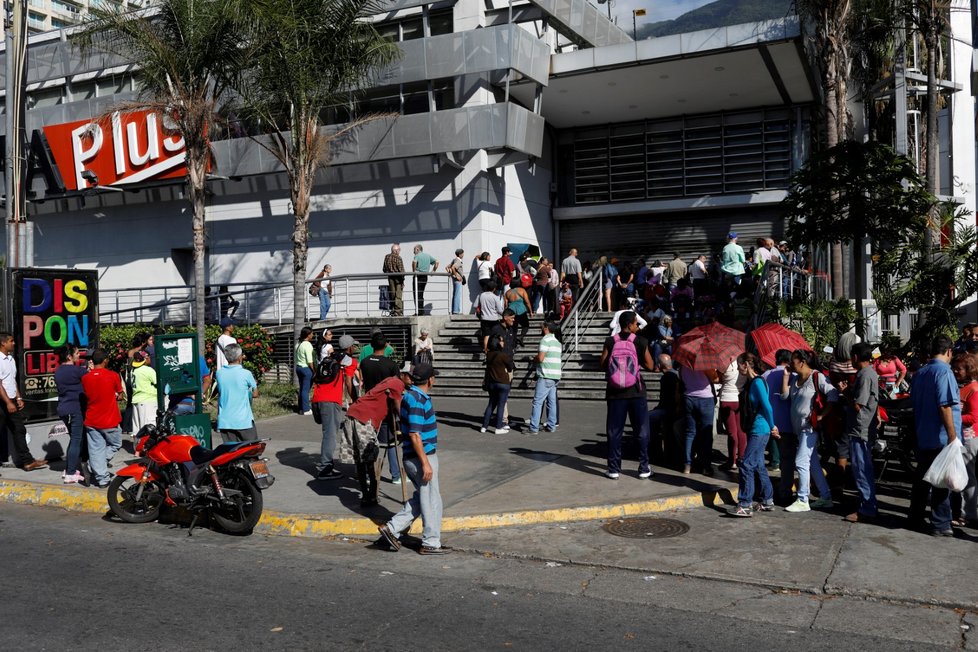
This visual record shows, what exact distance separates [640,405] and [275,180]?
692 inches

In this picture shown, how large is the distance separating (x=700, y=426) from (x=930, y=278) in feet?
15.4

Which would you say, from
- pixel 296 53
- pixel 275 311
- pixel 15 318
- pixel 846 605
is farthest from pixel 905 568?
pixel 275 311

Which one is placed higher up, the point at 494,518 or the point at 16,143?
the point at 16,143

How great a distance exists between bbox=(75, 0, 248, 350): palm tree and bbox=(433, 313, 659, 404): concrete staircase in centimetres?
501

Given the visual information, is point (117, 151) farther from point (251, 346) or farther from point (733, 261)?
point (733, 261)

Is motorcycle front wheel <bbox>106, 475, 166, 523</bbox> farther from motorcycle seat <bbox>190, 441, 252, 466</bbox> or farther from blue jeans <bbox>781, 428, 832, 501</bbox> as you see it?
blue jeans <bbox>781, 428, 832, 501</bbox>

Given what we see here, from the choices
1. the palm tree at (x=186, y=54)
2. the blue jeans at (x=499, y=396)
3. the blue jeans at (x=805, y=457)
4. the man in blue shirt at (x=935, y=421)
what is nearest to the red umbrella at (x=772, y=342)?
the blue jeans at (x=805, y=457)

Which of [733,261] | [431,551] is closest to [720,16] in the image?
[733,261]

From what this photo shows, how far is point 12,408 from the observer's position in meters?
11.0

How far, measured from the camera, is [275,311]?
80.4ft

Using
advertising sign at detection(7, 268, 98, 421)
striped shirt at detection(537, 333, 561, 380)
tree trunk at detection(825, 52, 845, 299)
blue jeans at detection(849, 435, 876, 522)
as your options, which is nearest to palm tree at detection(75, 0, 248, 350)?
advertising sign at detection(7, 268, 98, 421)

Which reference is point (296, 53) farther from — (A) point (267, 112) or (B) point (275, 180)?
(B) point (275, 180)

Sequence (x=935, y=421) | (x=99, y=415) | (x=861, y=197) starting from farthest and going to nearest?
(x=861, y=197), (x=99, y=415), (x=935, y=421)

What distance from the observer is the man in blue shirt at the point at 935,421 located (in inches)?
301
